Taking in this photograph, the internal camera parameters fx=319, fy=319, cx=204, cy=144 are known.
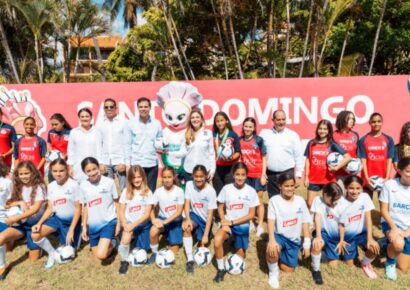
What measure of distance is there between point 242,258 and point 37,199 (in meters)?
2.66

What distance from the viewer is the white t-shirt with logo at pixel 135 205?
3953mm

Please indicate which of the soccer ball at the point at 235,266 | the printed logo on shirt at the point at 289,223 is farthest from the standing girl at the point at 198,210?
the printed logo on shirt at the point at 289,223

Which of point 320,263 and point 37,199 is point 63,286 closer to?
point 37,199

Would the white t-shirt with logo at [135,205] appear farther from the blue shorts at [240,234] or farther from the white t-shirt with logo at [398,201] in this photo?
the white t-shirt with logo at [398,201]

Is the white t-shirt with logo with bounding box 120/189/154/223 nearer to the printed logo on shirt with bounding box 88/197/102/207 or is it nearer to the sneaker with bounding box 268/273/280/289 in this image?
the printed logo on shirt with bounding box 88/197/102/207

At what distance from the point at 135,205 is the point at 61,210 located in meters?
0.99

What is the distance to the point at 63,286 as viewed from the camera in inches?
141

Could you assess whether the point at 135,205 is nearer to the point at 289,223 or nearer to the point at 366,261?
the point at 289,223

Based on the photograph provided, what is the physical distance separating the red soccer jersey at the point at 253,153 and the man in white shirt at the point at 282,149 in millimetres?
96

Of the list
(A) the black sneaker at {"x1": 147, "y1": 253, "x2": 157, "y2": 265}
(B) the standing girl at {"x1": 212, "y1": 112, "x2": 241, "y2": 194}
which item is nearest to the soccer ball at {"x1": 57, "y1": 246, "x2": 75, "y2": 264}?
(A) the black sneaker at {"x1": 147, "y1": 253, "x2": 157, "y2": 265}

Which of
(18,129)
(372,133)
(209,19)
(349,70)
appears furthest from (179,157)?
(209,19)

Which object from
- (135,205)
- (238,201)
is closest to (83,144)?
(135,205)

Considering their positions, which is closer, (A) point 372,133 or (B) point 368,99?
(A) point 372,133

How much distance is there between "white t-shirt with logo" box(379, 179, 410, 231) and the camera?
3652mm
